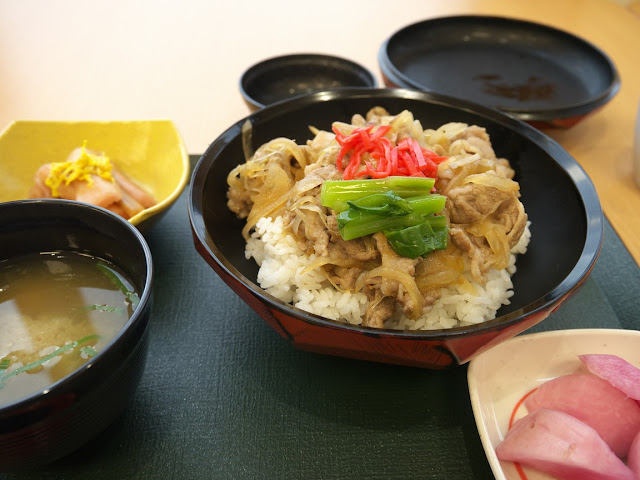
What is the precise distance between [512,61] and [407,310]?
2.26m

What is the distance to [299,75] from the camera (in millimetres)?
2727

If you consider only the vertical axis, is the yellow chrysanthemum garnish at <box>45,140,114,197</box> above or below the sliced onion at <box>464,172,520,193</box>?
below

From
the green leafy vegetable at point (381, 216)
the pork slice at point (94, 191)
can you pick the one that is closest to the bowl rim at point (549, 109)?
the green leafy vegetable at point (381, 216)

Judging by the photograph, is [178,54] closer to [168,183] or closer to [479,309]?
[168,183]

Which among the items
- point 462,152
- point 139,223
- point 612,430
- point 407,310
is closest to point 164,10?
point 139,223

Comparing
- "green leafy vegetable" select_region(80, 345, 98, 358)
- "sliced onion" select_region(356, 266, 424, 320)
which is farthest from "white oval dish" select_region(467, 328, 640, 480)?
"green leafy vegetable" select_region(80, 345, 98, 358)

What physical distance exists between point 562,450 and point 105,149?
2.06 metres

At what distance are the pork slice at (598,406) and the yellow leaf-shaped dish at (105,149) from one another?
4.98 feet

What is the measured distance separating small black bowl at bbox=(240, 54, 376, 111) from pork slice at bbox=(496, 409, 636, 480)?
191cm

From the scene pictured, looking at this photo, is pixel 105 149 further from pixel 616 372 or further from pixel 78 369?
pixel 616 372

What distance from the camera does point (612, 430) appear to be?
4.04 ft

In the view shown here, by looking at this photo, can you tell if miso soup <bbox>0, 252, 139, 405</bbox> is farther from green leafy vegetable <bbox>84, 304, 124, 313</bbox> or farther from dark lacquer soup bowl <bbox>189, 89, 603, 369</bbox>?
dark lacquer soup bowl <bbox>189, 89, 603, 369</bbox>

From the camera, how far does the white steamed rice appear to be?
1437 mm

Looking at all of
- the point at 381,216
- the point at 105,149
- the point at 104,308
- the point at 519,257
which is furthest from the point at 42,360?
the point at 519,257
